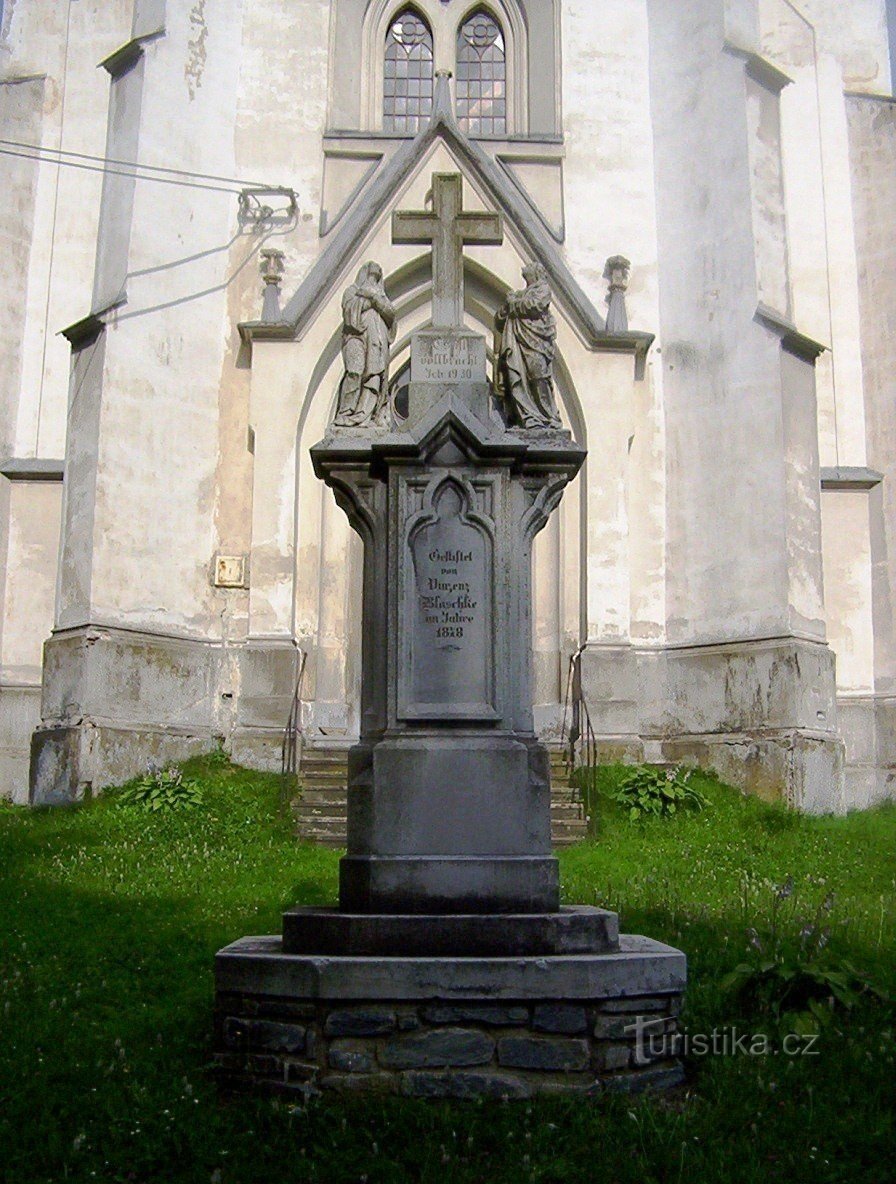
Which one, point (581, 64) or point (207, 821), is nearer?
point (207, 821)

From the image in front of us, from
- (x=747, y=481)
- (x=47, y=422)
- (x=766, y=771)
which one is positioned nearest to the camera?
(x=766, y=771)

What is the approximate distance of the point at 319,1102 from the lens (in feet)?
16.2

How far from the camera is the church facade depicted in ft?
45.6

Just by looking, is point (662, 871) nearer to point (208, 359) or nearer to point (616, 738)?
point (616, 738)

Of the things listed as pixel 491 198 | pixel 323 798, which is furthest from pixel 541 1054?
pixel 491 198

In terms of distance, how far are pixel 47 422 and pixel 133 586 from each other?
356 centimetres

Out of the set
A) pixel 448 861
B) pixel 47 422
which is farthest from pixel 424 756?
pixel 47 422

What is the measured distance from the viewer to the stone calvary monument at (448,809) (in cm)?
507

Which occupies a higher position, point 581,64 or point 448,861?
point 581,64

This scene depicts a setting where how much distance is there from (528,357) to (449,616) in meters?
1.59

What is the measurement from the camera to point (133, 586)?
1388cm

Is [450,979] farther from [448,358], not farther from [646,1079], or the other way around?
[448,358]

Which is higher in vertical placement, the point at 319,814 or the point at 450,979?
the point at 319,814

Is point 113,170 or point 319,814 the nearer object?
point 319,814
